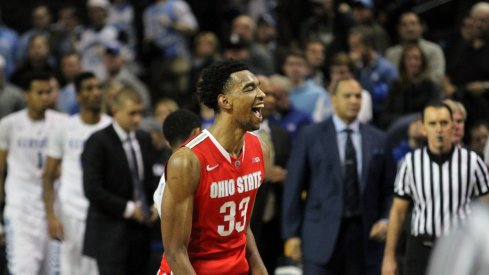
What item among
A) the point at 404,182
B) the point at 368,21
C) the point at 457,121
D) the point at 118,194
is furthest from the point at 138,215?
the point at 368,21

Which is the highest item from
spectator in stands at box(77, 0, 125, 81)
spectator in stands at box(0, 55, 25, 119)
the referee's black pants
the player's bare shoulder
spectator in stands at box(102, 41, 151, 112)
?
spectator in stands at box(77, 0, 125, 81)

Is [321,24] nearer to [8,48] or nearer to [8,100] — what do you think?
[8,100]

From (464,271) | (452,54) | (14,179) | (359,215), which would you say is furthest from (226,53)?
(464,271)

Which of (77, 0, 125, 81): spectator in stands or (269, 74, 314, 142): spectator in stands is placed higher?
(77, 0, 125, 81): spectator in stands

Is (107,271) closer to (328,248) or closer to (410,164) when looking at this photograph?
(328,248)

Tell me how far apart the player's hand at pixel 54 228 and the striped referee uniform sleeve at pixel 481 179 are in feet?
12.4

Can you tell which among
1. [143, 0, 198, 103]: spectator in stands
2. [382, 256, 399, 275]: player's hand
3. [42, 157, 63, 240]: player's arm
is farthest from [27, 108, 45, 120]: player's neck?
[143, 0, 198, 103]: spectator in stands

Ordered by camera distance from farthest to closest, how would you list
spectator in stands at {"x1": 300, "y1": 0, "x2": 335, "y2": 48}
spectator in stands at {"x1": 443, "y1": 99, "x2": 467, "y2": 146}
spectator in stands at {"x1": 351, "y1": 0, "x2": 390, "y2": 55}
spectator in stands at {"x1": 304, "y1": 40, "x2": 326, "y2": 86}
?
spectator in stands at {"x1": 300, "y1": 0, "x2": 335, "y2": 48}, spectator in stands at {"x1": 351, "y1": 0, "x2": 390, "y2": 55}, spectator in stands at {"x1": 304, "y1": 40, "x2": 326, "y2": 86}, spectator in stands at {"x1": 443, "y1": 99, "x2": 467, "y2": 146}

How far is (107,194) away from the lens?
7629mm

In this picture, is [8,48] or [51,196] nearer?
[51,196]

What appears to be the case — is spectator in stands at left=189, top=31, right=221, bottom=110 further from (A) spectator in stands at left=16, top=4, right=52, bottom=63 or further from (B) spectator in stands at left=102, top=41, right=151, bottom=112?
(A) spectator in stands at left=16, top=4, right=52, bottom=63

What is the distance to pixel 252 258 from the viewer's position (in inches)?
204

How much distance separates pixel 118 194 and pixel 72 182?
0.83 meters

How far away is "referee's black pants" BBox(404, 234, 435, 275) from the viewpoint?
256 inches
